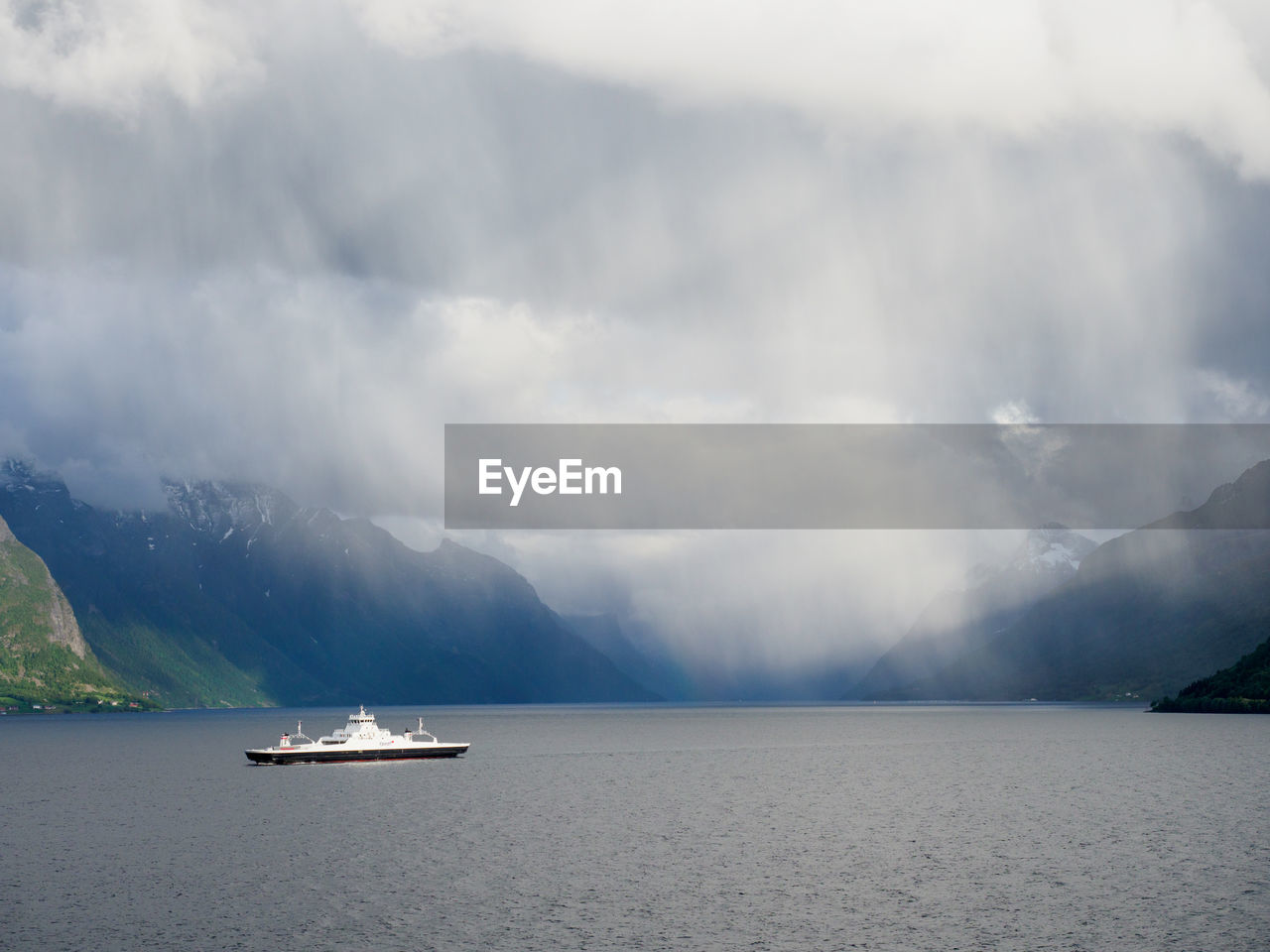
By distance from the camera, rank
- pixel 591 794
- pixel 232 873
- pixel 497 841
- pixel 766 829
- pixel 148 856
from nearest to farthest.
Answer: pixel 232 873, pixel 148 856, pixel 497 841, pixel 766 829, pixel 591 794

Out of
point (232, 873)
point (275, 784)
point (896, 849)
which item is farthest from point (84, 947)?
point (275, 784)

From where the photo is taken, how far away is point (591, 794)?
168250 millimetres

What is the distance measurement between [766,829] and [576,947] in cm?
5782

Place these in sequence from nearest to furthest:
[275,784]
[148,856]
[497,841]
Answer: [148,856]
[497,841]
[275,784]

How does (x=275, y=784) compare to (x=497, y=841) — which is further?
(x=275, y=784)

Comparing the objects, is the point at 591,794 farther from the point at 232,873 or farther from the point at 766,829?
the point at 232,873

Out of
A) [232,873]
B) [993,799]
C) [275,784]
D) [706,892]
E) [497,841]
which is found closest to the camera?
[706,892]

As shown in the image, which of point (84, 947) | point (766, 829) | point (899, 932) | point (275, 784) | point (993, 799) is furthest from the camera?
point (275, 784)

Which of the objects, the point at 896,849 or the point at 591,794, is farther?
the point at 591,794

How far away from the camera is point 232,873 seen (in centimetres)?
9944

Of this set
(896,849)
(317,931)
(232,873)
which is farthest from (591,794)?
(317,931)

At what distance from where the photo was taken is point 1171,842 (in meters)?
113

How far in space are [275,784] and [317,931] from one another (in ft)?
371

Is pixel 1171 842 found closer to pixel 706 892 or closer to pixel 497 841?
pixel 706 892
